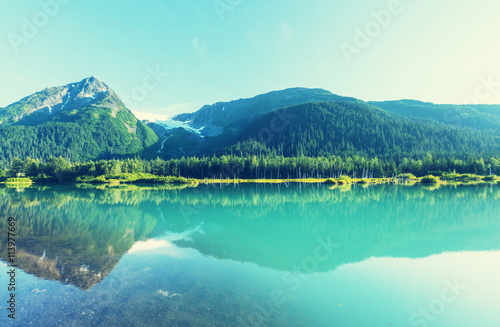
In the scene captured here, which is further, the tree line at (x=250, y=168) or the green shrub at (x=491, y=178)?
the tree line at (x=250, y=168)

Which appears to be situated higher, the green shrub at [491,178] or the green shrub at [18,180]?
the green shrub at [491,178]

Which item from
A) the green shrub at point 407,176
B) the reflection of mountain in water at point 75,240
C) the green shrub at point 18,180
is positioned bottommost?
the green shrub at point 18,180

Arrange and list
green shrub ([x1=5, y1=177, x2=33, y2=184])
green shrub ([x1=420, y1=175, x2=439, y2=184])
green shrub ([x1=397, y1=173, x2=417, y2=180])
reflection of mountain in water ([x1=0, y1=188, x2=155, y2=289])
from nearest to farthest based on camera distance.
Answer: reflection of mountain in water ([x1=0, y1=188, x2=155, y2=289]) < green shrub ([x1=420, y1=175, x2=439, y2=184]) < green shrub ([x1=5, y1=177, x2=33, y2=184]) < green shrub ([x1=397, y1=173, x2=417, y2=180])

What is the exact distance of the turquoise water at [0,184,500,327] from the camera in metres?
11.4

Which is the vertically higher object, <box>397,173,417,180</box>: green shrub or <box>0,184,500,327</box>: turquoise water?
<box>397,173,417,180</box>: green shrub

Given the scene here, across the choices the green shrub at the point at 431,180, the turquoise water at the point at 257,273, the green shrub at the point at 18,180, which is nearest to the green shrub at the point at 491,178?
the green shrub at the point at 431,180

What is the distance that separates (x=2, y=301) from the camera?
1258 centimetres

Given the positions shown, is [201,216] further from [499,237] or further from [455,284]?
[499,237]

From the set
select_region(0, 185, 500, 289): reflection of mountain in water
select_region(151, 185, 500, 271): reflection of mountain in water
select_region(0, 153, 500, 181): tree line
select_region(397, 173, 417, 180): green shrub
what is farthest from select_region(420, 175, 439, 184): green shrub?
select_region(0, 185, 500, 289): reflection of mountain in water

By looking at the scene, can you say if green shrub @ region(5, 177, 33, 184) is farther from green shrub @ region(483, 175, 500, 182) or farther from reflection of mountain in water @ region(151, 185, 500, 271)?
green shrub @ region(483, 175, 500, 182)

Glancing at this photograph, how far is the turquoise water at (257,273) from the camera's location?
11406 millimetres

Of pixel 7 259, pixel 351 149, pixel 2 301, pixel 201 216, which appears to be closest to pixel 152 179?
pixel 201 216

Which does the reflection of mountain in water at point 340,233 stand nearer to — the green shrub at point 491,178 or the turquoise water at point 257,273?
the turquoise water at point 257,273

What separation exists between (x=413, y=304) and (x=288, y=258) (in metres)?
8.54
